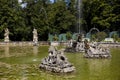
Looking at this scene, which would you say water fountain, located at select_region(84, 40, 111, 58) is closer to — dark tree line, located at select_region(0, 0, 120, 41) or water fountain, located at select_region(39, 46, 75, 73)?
water fountain, located at select_region(39, 46, 75, 73)

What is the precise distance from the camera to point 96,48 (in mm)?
28281

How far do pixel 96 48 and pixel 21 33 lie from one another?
3699 cm

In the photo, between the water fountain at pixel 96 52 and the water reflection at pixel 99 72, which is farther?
the water fountain at pixel 96 52

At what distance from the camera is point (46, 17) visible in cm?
6519

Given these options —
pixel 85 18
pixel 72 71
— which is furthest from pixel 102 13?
pixel 72 71

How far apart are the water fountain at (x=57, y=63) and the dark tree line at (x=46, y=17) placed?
41.3 metres

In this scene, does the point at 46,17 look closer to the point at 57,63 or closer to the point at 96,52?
the point at 96,52

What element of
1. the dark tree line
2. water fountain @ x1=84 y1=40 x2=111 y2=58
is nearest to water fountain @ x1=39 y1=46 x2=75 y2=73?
water fountain @ x1=84 y1=40 x2=111 y2=58

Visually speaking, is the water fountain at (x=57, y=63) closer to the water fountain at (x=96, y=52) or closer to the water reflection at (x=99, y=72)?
the water reflection at (x=99, y=72)

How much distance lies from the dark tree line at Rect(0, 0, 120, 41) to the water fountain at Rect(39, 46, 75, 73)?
41.3m

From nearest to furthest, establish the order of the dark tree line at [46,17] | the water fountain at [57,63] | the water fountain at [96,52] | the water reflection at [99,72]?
1. the water reflection at [99,72]
2. the water fountain at [57,63]
3. the water fountain at [96,52]
4. the dark tree line at [46,17]

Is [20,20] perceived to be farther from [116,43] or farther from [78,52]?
[78,52]

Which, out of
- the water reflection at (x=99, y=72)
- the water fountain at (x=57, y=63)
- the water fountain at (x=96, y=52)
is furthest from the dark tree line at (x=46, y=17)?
the water fountain at (x=57, y=63)

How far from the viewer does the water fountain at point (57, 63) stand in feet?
63.1
